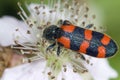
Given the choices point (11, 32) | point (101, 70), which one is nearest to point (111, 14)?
point (101, 70)

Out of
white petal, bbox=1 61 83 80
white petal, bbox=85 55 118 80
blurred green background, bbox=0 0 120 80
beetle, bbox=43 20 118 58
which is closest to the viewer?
beetle, bbox=43 20 118 58

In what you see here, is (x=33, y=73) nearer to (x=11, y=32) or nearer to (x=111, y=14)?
(x=11, y=32)

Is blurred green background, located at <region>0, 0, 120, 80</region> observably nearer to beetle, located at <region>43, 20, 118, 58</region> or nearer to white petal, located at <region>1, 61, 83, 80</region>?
white petal, located at <region>1, 61, 83, 80</region>

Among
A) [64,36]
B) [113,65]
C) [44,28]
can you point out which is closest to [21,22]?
[44,28]

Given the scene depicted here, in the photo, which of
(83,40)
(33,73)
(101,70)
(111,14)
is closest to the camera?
(83,40)

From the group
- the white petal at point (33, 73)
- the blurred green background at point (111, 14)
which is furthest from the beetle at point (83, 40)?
the blurred green background at point (111, 14)

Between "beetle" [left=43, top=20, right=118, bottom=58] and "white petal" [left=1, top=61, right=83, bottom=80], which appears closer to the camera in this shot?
"beetle" [left=43, top=20, right=118, bottom=58]

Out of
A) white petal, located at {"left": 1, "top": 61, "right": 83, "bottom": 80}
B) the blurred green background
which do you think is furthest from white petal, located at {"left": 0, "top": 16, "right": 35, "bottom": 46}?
the blurred green background
